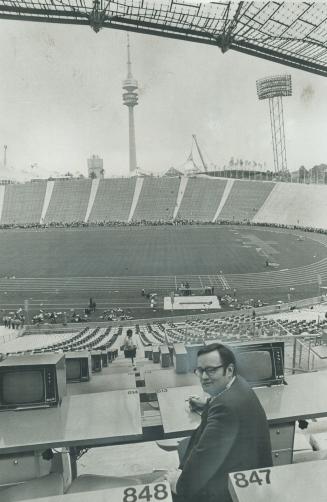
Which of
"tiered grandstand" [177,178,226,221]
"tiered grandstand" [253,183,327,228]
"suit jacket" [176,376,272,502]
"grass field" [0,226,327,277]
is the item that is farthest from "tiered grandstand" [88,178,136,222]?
"suit jacket" [176,376,272,502]

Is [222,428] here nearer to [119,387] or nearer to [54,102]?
[119,387]

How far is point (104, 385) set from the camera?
464 cm

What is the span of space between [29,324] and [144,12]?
16159 millimetres

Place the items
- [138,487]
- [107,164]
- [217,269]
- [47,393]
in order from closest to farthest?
[138,487], [47,393], [217,269], [107,164]

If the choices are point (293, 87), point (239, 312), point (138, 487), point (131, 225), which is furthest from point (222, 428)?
point (293, 87)

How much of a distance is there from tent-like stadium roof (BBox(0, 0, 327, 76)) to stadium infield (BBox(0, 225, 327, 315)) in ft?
51.0

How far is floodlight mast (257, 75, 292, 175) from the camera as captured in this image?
207ft

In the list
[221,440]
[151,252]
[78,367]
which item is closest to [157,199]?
[151,252]

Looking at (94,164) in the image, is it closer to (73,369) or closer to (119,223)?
(119,223)

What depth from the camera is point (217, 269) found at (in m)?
33.8

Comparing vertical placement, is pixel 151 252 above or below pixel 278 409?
above

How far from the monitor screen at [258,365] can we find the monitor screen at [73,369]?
2.13 metres

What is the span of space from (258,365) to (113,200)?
79.5 metres

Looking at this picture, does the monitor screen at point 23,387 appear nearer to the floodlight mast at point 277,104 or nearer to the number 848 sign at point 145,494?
Result: the number 848 sign at point 145,494
